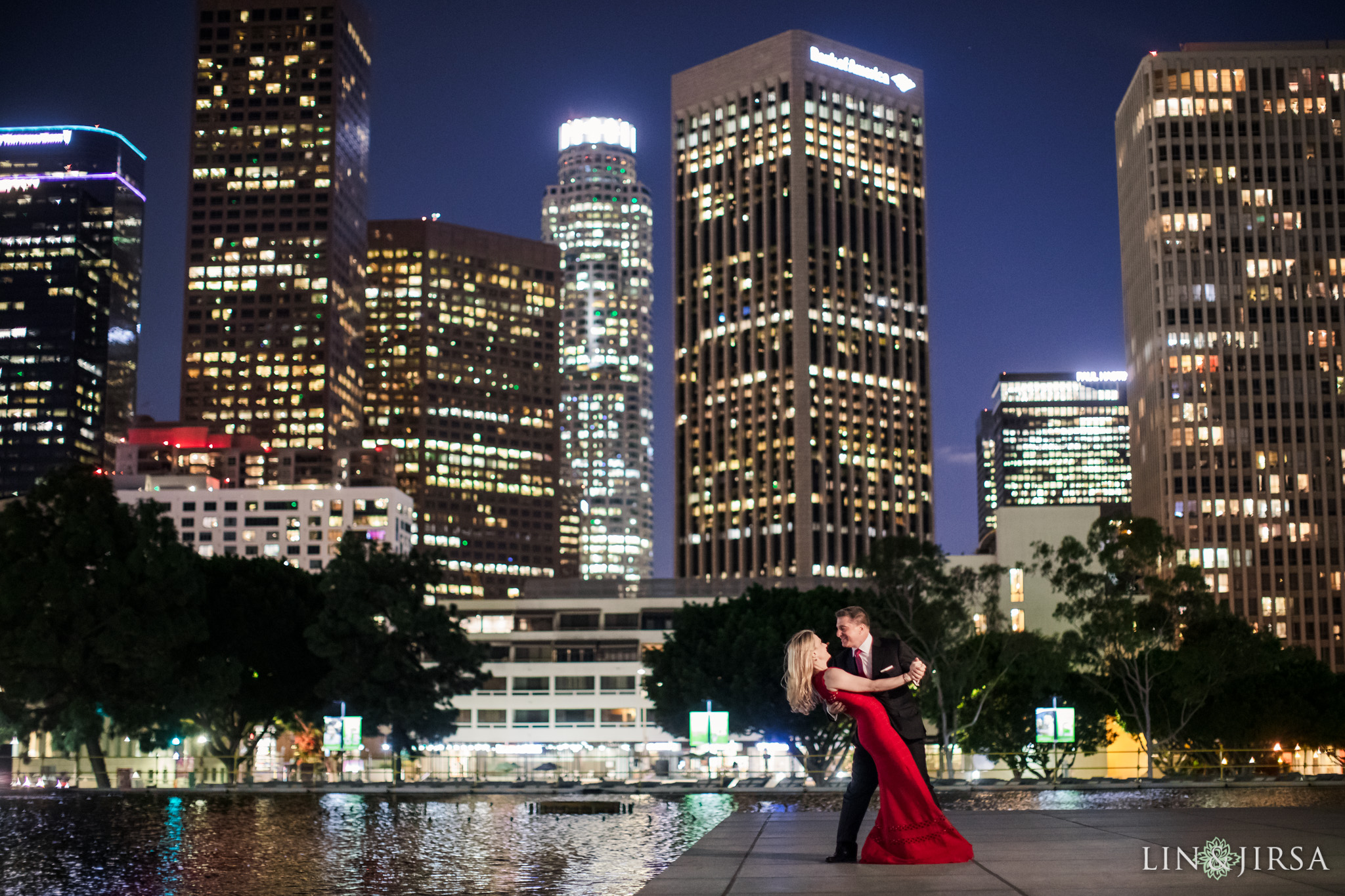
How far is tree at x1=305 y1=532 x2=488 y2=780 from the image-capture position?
2421 inches

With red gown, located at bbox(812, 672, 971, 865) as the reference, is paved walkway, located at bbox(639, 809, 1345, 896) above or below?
below

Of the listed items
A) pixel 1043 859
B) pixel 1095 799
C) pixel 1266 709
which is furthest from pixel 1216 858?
pixel 1266 709

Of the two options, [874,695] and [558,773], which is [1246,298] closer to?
[558,773]

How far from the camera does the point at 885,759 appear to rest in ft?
46.6

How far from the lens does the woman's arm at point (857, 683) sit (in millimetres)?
13898

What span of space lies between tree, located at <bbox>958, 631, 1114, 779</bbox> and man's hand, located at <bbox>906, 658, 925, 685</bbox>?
187ft

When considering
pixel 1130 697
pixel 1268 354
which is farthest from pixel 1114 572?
pixel 1268 354

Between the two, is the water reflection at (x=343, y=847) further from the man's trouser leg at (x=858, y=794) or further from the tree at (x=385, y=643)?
the tree at (x=385, y=643)

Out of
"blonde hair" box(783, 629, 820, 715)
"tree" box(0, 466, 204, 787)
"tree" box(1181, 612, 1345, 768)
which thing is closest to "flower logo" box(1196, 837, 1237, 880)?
"blonde hair" box(783, 629, 820, 715)

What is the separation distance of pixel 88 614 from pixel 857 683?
48.4 m

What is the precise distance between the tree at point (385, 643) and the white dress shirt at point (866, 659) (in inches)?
1938

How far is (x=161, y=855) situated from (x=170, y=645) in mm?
36219

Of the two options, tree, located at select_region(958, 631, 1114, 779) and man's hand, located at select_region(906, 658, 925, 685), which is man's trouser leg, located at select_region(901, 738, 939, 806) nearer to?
man's hand, located at select_region(906, 658, 925, 685)

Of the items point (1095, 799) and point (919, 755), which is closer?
point (919, 755)
